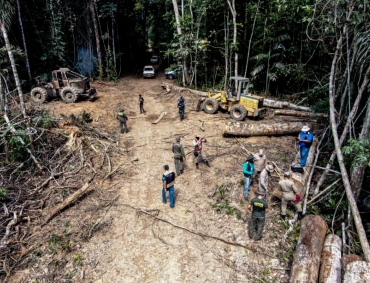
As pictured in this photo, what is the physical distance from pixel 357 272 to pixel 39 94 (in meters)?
17.4

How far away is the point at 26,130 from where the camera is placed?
8.89 meters

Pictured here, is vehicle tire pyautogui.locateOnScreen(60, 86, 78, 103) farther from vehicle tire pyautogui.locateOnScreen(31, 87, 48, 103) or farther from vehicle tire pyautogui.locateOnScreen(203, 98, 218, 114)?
vehicle tire pyautogui.locateOnScreen(203, 98, 218, 114)

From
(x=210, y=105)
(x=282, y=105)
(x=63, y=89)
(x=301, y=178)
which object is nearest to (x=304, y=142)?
(x=301, y=178)

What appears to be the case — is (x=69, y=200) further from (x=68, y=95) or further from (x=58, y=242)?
(x=68, y=95)

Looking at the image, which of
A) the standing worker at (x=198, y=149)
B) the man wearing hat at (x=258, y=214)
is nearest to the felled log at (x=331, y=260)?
the man wearing hat at (x=258, y=214)

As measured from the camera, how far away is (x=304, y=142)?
8.48 meters

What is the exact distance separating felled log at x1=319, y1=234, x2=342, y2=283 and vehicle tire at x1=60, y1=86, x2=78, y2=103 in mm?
14817

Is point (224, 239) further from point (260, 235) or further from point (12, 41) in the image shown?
point (12, 41)

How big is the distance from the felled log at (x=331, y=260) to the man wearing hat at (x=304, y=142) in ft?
10.5

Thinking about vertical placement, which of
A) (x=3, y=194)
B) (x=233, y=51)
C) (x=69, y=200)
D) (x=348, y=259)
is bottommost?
(x=69, y=200)

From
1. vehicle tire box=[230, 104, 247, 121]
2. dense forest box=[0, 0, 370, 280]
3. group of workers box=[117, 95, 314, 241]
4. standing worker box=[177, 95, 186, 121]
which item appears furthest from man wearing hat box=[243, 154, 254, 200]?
standing worker box=[177, 95, 186, 121]

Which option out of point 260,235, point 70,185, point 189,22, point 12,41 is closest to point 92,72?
point 12,41

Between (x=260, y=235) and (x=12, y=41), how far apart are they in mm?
20407

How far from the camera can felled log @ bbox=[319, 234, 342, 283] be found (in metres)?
5.02
